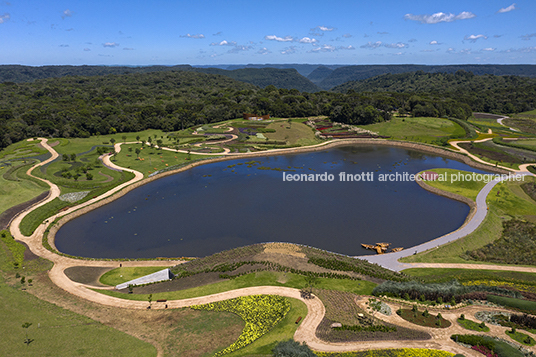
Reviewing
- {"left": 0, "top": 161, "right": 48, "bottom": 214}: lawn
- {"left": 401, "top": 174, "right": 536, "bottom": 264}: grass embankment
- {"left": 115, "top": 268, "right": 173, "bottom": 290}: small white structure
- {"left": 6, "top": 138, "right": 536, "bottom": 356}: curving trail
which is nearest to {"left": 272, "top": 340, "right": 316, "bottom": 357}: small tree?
{"left": 6, "top": 138, "right": 536, "bottom": 356}: curving trail

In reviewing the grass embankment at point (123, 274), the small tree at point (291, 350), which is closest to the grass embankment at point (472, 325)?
the small tree at point (291, 350)

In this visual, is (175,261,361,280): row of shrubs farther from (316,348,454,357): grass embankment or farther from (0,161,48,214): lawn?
(0,161,48,214): lawn

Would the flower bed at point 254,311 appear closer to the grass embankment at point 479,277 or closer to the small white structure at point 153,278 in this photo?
the small white structure at point 153,278

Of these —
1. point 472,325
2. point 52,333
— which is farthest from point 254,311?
point 472,325

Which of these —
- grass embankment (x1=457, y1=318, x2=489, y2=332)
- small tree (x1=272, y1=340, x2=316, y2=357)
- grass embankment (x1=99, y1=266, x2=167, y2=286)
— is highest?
small tree (x1=272, y1=340, x2=316, y2=357)

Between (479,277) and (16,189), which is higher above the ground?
(16,189)

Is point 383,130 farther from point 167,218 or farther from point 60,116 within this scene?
point 60,116

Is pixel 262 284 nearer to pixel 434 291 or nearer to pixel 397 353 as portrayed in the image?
pixel 397 353
